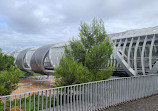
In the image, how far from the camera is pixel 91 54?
10.5 metres

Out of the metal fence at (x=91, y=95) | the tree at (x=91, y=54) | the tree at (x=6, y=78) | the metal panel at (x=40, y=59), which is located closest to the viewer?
the metal fence at (x=91, y=95)

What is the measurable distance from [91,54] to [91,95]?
3.34m

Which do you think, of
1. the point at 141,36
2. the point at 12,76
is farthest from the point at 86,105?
the point at 141,36

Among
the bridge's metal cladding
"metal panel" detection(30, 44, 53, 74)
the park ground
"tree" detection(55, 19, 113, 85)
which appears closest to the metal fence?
"tree" detection(55, 19, 113, 85)

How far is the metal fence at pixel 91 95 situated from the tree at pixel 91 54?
1.40 metres

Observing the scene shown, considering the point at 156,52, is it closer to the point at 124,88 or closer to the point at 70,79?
the point at 124,88

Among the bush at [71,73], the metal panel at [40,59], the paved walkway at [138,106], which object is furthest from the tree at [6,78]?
the metal panel at [40,59]

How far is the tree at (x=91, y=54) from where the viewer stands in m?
10.1

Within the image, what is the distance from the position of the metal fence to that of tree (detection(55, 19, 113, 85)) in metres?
1.40

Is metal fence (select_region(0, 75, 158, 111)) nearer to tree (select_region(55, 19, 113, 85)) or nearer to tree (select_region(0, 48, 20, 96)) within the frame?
tree (select_region(0, 48, 20, 96))

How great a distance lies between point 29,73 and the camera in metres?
35.7

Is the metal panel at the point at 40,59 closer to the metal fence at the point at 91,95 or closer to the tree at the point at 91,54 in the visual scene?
the tree at the point at 91,54

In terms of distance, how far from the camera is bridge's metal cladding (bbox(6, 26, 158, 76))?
47.3 ft

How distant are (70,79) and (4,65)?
4.00 metres
